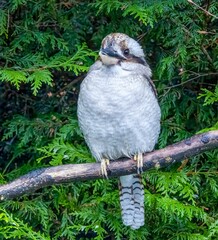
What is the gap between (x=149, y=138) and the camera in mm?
3035

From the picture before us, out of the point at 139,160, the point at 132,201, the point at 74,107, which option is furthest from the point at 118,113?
the point at 74,107

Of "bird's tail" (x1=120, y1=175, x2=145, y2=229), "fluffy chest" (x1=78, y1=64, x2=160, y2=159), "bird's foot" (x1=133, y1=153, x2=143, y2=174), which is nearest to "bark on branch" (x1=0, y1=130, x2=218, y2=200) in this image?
"bird's foot" (x1=133, y1=153, x2=143, y2=174)

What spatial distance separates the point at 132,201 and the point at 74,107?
2.06 feet

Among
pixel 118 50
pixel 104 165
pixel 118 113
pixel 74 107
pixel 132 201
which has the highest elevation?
pixel 118 50

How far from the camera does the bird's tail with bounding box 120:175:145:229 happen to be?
3.20m

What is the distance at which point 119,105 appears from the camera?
2.91 metres

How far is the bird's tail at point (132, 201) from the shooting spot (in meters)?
3.20

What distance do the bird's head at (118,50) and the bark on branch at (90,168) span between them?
379 mm

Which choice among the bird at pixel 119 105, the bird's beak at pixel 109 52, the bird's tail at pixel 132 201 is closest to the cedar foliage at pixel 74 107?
the bird's tail at pixel 132 201

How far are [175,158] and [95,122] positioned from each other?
0.40 metres

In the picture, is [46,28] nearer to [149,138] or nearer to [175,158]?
[149,138]

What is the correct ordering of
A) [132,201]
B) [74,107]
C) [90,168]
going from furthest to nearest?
[74,107] → [132,201] → [90,168]

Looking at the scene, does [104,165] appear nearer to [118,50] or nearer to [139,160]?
[139,160]

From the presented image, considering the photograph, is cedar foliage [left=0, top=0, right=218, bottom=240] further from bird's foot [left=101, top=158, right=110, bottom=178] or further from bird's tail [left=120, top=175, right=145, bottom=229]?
bird's foot [left=101, top=158, right=110, bottom=178]
